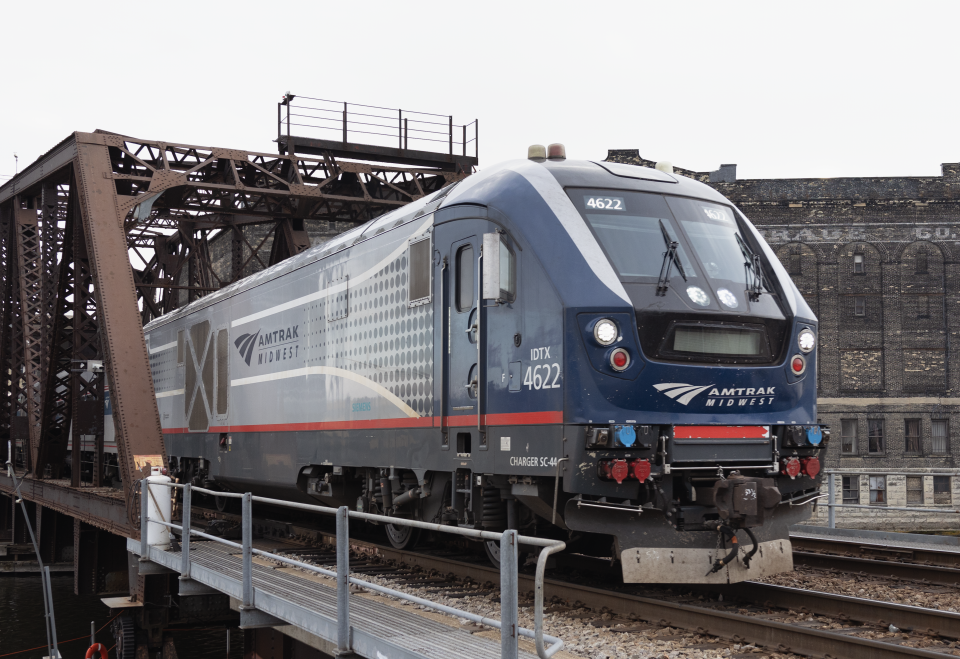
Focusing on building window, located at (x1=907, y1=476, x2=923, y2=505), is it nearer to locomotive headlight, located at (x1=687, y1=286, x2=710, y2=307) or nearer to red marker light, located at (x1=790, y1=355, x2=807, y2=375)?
red marker light, located at (x1=790, y1=355, x2=807, y2=375)

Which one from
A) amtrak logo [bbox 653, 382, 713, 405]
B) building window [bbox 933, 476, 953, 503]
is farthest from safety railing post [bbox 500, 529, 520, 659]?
building window [bbox 933, 476, 953, 503]

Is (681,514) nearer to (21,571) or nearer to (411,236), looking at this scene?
(411,236)

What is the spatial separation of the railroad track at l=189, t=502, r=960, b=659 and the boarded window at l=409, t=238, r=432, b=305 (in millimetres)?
2695

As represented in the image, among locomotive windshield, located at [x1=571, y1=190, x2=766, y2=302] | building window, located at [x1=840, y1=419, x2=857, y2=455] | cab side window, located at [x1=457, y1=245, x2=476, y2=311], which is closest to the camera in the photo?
locomotive windshield, located at [x1=571, y1=190, x2=766, y2=302]

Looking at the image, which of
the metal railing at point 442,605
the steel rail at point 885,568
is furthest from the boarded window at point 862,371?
the metal railing at point 442,605

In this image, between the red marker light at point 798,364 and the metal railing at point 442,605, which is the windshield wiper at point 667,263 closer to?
the red marker light at point 798,364

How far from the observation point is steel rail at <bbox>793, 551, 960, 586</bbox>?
382 inches

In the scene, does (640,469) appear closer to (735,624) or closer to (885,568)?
(735,624)

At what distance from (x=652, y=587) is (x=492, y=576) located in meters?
1.49

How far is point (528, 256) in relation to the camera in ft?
27.8

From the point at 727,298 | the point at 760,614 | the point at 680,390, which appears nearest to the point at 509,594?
the point at 680,390

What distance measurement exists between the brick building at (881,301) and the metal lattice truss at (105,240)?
2456cm

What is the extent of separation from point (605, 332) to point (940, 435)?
39.8 meters

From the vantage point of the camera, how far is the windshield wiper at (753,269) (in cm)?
880
